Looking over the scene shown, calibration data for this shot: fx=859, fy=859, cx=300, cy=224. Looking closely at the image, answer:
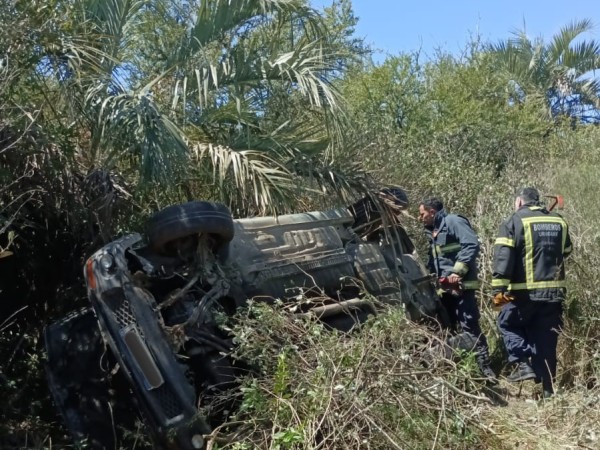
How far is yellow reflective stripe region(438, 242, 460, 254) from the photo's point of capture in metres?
7.65

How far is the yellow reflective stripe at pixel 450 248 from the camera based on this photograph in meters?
7.65

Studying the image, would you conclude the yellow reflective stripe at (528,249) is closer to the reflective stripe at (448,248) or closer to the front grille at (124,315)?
the reflective stripe at (448,248)

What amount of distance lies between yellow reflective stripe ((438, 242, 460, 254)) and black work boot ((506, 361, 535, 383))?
3.84 feet

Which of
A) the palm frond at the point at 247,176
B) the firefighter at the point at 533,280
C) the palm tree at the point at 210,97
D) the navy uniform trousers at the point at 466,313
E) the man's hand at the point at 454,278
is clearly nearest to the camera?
the palm tree at the point at 210,97

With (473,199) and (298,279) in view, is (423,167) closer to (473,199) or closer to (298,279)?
(473,199)

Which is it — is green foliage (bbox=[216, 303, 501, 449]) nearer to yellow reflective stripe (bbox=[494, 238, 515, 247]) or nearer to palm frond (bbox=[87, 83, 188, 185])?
palm frond (bbox=[87, 83, 188, 185])

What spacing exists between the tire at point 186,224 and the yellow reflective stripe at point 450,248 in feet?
10.00

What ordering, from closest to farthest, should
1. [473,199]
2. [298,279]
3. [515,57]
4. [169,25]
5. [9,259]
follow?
[298,279]
[9,259]
[169,25]
[473,199]
[515,57]

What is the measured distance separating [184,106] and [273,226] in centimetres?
179

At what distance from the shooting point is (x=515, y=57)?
2219cm

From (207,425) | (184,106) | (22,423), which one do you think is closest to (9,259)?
(22,423)

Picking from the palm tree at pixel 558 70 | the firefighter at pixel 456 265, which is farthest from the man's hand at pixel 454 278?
the palm tree at pixel 558 70

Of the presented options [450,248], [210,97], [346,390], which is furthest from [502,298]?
[346,390]

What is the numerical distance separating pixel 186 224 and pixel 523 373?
11.2 feet
